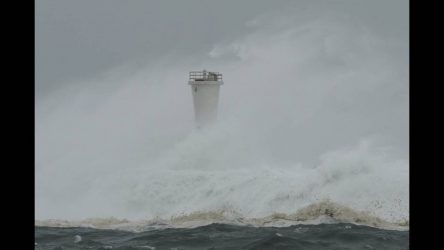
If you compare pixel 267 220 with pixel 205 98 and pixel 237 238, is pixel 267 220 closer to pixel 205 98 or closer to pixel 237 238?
pixel 237 238

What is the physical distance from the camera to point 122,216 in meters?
30.7

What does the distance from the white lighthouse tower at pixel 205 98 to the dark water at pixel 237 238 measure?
1495 centimetres

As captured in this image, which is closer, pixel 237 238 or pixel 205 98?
pixel 237 238

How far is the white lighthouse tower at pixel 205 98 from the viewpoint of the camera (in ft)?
125

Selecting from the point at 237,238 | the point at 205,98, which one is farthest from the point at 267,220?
the point at 205,98

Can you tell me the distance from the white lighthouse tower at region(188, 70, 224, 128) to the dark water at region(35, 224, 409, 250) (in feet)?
49.0

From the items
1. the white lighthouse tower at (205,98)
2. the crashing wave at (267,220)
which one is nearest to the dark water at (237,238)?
the crashing wave at (267,220)

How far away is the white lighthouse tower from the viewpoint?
38.0 metres

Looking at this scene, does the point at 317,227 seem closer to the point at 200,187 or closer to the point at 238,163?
the point at 200,187

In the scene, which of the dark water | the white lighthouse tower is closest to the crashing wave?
the dark water

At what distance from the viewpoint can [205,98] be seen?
38031 millimetres

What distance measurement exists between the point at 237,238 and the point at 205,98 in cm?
1846

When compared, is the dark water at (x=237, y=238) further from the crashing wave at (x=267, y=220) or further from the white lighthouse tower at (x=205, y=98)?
the white lighthouse tower at (x=205, y=98)
